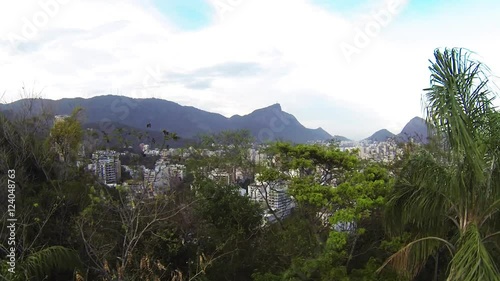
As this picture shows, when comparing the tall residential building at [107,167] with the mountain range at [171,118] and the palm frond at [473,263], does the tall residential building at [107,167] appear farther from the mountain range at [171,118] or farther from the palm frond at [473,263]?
the palm frond at [473,263]

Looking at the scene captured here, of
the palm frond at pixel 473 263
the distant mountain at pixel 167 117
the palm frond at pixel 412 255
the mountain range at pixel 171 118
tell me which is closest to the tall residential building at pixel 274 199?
the mountain range at pixel 171 118

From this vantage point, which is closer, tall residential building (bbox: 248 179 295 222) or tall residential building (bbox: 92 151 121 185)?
tall residential building (bbox: 248 179 295 222)

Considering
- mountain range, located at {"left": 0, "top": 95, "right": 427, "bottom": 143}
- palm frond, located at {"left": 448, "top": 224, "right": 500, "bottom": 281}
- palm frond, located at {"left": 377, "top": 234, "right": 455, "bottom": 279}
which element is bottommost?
palm frond, located at {"left": 377, "top": 234, "right": 455, "bottom": 279}

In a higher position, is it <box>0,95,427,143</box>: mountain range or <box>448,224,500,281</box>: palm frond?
<box>0,95,427,143</box>: mountain range

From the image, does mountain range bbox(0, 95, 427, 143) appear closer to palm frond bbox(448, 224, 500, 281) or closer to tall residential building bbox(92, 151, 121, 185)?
tall residential building bbox(92, 151, 121, 185)

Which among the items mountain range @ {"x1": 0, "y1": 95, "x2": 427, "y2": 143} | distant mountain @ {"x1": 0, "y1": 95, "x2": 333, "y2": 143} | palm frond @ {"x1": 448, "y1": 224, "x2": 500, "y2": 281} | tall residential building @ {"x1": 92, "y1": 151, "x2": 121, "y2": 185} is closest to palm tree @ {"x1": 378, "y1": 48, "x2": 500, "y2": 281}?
palm frond @ {"x1": 448, "y1": 224, "x2": 500, "y2": 281}

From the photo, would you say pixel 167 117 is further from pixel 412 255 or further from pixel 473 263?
pixel 473 263

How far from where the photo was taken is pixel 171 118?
20.0 meters

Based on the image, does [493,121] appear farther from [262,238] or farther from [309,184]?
[262,238]

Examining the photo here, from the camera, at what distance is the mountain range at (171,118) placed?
9.20 metres

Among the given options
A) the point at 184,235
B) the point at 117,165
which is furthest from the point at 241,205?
the point at 117,165

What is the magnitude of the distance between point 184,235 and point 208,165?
318cm

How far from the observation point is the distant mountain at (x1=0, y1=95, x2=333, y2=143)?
9834mm

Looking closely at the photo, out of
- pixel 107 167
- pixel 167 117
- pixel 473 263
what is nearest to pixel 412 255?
pixel 473 263
